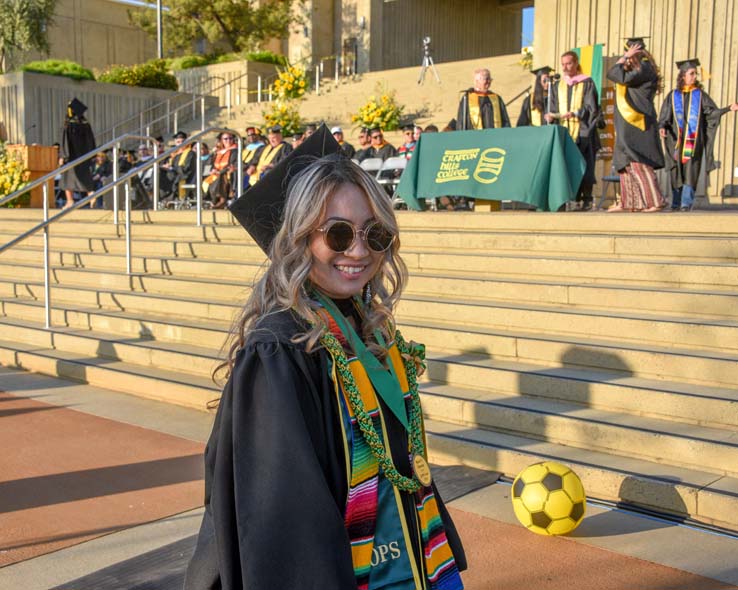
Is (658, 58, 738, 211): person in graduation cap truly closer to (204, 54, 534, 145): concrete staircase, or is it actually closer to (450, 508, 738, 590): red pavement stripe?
(450, 508, 738, 590): red pavement stripe

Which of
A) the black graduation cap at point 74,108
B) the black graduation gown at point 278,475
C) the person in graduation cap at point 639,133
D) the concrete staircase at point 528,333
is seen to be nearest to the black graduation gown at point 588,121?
the person in graduation cap at point 639,133

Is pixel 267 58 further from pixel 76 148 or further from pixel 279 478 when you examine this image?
pixel 279 478

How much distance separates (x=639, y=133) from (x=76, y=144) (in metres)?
11.4

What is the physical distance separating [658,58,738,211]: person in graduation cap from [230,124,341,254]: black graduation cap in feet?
30.7

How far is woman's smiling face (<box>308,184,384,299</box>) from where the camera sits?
1.85 metres

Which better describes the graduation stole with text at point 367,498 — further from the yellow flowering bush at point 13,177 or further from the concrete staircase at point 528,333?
the yellow flowering bush at point 13,177

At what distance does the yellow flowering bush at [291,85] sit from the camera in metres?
23.4

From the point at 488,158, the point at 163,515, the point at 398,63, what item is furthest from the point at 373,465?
the point at 398,63

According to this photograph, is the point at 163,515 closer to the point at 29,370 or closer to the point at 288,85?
the point at 29,370

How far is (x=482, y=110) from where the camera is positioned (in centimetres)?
1167

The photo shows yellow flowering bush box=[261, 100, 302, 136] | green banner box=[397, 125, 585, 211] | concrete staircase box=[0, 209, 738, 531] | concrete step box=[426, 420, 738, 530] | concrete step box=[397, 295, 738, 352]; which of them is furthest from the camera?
yellow flowering bush box=[261, 100, 302, 136]

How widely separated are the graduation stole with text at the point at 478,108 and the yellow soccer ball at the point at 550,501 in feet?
27.5

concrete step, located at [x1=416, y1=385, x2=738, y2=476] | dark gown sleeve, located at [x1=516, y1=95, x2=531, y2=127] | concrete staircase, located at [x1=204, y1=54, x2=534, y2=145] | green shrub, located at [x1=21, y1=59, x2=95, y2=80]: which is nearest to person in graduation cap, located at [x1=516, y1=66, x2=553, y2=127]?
dark gown sleeve, located at [x1=516, y1=95, x2=531, y2=127]

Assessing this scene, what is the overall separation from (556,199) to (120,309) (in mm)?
4803
